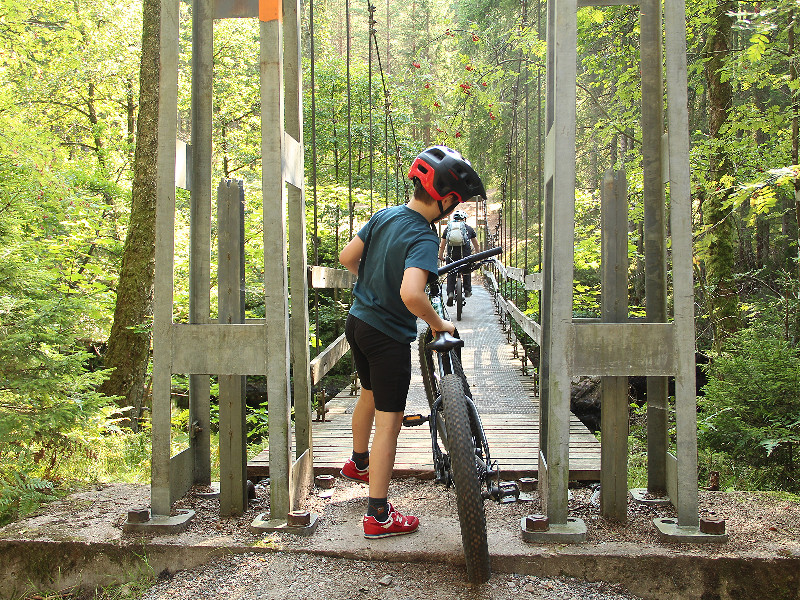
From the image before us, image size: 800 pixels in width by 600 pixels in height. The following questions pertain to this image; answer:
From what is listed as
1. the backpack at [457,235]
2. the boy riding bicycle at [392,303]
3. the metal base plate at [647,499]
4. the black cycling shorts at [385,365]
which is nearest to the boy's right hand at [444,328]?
the boy riding bicycle at [392,303]

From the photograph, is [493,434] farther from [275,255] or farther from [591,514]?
[275,255]

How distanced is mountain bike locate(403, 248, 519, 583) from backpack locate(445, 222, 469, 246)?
654 cm

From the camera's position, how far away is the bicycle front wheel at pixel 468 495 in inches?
76.0

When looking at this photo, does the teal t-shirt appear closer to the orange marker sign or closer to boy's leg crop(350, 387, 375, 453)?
boy's leg crop(350, 387, 375, 453)

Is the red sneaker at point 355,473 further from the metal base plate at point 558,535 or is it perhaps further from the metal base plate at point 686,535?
the metal base plate at point 686,535

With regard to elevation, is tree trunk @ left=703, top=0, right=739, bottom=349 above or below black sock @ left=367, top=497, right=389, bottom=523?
above

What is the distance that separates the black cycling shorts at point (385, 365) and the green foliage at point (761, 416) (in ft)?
7.39

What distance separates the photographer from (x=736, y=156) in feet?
19.9

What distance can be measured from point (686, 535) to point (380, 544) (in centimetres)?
104

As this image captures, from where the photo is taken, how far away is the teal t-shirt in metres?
2.29

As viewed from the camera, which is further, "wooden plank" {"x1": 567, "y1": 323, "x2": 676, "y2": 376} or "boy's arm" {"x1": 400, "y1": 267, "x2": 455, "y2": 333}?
"wooden plank" {"x1": 567, "y1": 323, "x2": 676, "y2": 376}

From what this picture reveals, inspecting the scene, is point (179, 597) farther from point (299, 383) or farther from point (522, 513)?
point (522, 513)

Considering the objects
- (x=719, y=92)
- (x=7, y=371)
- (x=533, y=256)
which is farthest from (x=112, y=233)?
(x=533, y=256)

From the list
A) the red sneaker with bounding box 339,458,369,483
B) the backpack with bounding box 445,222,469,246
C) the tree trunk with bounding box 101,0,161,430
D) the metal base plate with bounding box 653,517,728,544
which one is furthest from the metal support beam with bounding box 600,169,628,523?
the backpack with bounding box 445,222,469,246
